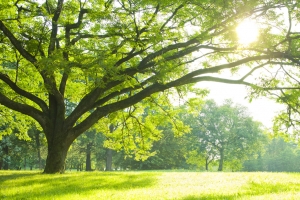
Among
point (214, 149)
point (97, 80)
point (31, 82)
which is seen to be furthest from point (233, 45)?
point (214, 149)

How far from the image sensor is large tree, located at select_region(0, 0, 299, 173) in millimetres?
10727

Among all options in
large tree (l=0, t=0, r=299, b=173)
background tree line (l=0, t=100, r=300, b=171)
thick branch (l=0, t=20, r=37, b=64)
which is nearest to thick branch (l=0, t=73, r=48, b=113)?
large tree (l=0, t=0, r=299, b=173)

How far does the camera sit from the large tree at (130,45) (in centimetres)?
1073

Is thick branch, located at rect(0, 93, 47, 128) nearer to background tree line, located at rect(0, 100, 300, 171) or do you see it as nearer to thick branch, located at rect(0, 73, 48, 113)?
thick branch, located at rect(0, 73, 48, 113)

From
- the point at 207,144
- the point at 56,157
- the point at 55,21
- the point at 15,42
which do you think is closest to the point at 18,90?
the point at 15,42

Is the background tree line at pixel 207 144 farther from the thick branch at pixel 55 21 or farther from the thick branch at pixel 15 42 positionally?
the thick branch at pixel 15 42

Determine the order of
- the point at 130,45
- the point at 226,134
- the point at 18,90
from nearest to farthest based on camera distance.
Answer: the point at 130,45 → the point at 18,90 → the point at 226,134

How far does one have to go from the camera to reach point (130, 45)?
12953mm

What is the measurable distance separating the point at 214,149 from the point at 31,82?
39506 mm

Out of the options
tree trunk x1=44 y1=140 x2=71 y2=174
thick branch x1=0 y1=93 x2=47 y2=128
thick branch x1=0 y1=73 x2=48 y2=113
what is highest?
thick branch x1=0 y1=73 x2=48 y2=113

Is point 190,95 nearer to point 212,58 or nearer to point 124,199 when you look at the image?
point 212,58

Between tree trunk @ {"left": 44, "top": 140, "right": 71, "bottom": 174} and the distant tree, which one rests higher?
the distant tree

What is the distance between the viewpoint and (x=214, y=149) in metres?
52.8

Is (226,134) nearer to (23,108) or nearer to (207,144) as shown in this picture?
(207,144)
